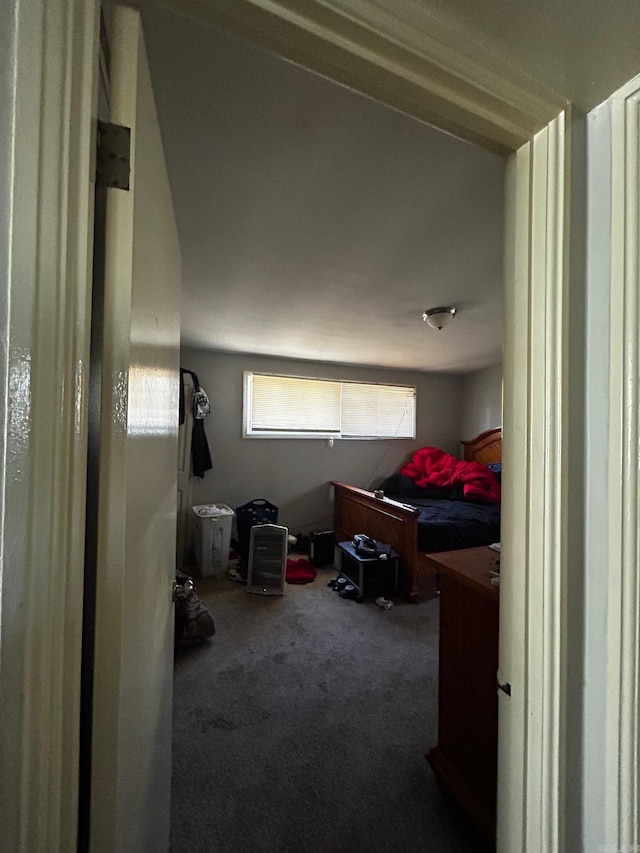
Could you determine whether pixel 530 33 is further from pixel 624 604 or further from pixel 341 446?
pixel 341 446

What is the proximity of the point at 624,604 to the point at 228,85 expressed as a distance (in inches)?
58.8

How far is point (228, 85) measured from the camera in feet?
2.89

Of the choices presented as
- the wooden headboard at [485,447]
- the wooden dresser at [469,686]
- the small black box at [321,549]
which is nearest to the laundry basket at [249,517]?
the small black box at [321,549]

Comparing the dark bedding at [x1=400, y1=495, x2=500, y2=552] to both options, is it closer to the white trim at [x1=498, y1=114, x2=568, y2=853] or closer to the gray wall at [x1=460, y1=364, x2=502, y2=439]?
the gray wall at [x1=460, y1=364, x2=502, y2=439]

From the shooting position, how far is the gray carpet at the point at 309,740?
1.18 meters

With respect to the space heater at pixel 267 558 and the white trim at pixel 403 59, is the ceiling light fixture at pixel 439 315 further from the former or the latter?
the space heater at pixel 267 558

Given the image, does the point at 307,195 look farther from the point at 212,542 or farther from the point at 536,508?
the point at 212,542

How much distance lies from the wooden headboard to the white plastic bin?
3.43 m

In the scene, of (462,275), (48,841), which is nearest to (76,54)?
(48,841)

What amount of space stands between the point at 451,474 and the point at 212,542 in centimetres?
293

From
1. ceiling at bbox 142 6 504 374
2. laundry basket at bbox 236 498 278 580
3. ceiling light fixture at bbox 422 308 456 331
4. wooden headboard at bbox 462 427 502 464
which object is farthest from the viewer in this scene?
wooden headboard at bbox 462 427 502 464

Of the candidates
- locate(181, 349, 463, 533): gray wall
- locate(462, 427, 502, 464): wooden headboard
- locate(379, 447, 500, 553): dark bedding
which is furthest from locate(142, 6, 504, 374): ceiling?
locate(462, 427, 502, 464): wooden headboard

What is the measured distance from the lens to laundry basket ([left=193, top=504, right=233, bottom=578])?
3.16 m

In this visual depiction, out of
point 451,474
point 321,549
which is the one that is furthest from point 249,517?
point 451,474
